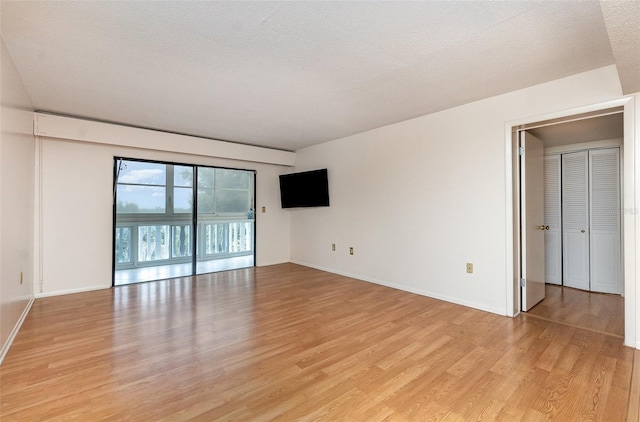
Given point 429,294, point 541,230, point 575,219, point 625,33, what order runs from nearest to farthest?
point 625,33
point 541,230
point 429,294
point 575,219

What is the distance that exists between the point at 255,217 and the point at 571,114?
4812 mm

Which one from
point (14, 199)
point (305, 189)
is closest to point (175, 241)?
point (305, 189)

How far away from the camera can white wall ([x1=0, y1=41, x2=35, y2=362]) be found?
7.21 feet

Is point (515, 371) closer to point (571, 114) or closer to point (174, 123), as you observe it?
point (571, 114)

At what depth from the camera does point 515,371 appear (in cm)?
202

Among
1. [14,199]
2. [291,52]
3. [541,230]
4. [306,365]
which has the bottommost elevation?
[306,365]

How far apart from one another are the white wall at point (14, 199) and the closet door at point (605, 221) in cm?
635

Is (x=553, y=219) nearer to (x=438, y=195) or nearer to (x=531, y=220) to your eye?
(x=531, y=220)

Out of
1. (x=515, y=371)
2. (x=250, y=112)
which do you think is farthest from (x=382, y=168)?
(x=515, y=371)

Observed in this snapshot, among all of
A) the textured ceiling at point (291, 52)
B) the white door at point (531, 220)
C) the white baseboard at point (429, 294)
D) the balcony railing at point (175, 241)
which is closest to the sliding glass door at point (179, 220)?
the balcony railing at point (175, 241)

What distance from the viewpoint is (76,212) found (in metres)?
3.93

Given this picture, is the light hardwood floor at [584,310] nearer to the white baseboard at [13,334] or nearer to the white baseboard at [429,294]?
the white baseboard at [429,294]

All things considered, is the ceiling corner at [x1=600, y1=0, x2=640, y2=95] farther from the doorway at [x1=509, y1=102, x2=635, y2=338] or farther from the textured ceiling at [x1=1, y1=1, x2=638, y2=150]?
the doorway at [x1=509, y1=102, x2=635, y2=338]

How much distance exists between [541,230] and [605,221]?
114cm
